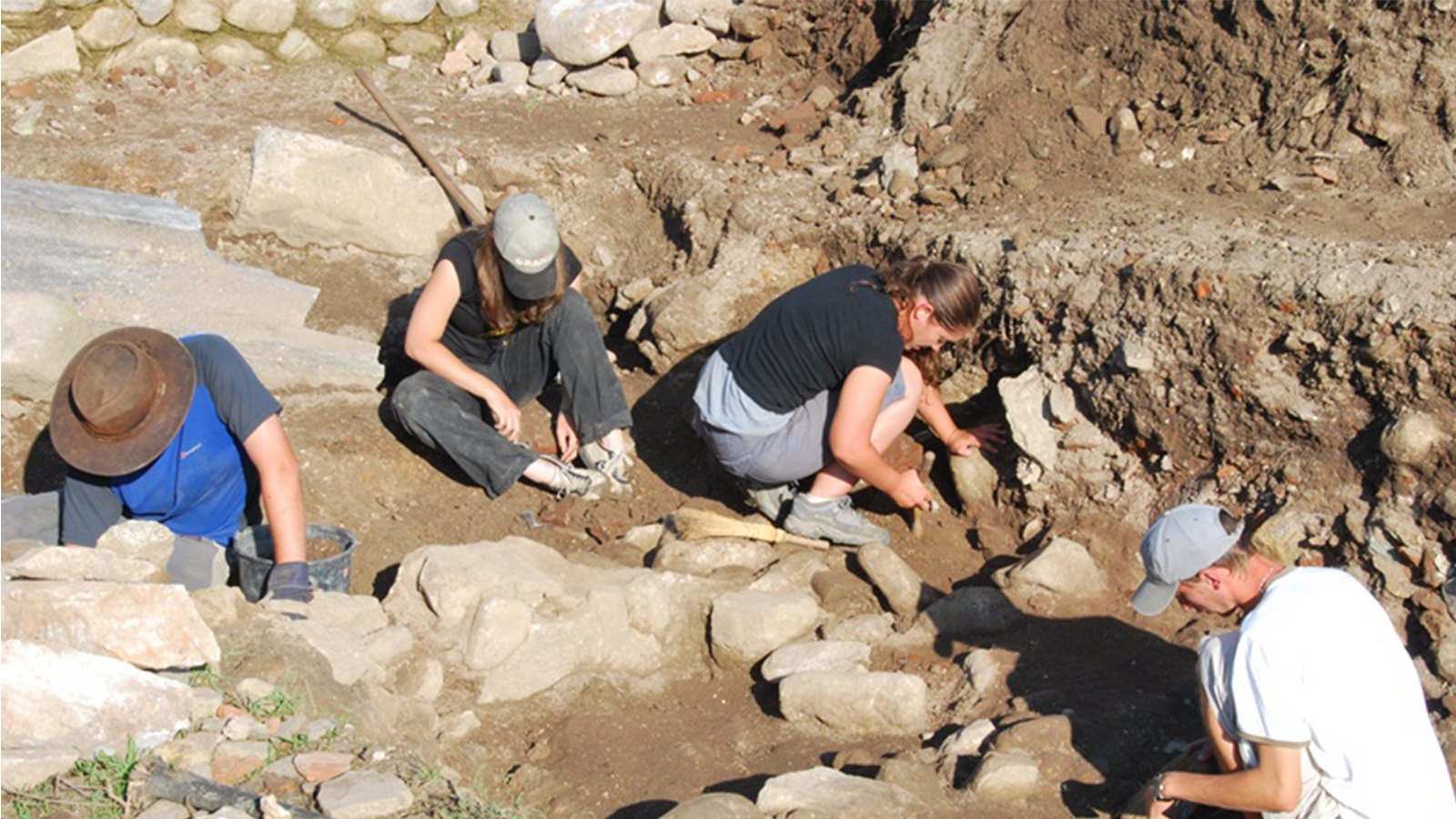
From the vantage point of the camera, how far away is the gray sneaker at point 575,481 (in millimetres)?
5180

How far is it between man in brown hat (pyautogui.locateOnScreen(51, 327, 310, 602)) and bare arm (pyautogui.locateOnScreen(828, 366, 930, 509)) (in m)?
1.77

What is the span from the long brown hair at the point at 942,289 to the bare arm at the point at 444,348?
1.61 meters

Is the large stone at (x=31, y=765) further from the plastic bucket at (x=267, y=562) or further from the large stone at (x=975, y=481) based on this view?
the large stone at (x=975, y=481)

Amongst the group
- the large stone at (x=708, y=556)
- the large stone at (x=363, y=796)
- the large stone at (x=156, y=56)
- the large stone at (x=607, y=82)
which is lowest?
the large stone at (x=708, y=556)

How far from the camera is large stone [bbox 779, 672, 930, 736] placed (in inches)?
155

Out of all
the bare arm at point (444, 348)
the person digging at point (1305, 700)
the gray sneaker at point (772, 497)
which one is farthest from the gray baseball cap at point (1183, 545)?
the bare arm at point (444, 348)

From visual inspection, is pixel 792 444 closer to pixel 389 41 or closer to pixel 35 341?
pixel 35 341

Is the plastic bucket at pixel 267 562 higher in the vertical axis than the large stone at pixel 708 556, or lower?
higher

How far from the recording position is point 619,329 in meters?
6.43

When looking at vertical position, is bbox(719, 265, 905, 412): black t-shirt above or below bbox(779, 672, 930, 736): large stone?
above

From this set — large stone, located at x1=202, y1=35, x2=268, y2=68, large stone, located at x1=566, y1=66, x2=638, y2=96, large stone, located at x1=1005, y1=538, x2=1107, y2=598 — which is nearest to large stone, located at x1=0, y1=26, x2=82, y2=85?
large stone, located at x1=202, y1=35, x2=268, y2=68

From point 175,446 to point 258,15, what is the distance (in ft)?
16.1

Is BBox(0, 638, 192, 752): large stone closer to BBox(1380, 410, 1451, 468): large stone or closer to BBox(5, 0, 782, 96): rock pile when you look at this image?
BBox(1380, 410, 1451, 468): large stone

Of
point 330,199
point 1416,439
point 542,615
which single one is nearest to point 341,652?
point 542,615
